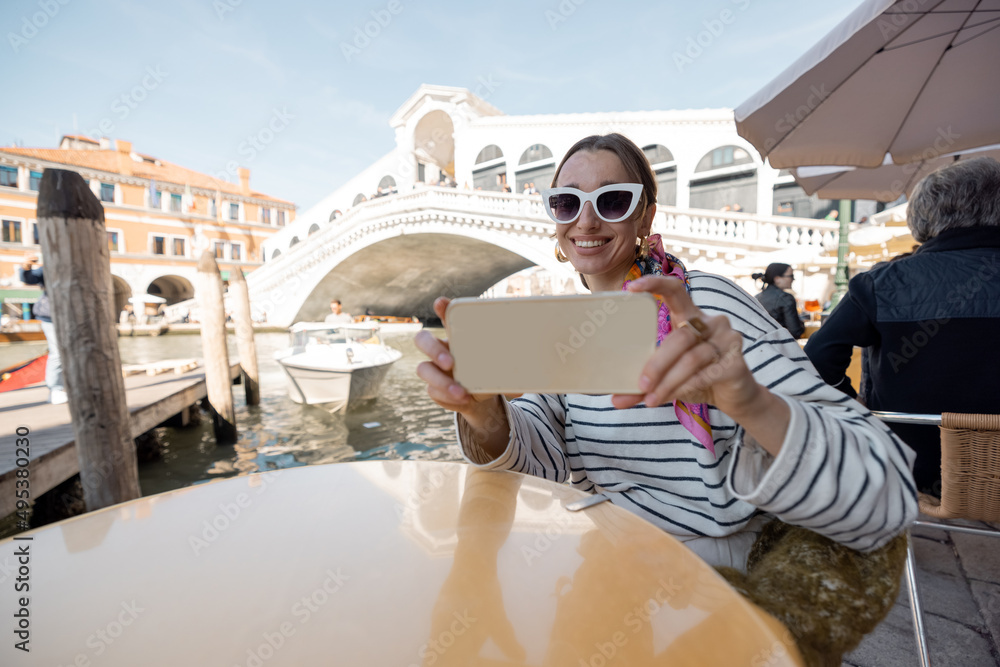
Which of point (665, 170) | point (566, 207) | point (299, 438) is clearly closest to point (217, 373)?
point (299, 438)

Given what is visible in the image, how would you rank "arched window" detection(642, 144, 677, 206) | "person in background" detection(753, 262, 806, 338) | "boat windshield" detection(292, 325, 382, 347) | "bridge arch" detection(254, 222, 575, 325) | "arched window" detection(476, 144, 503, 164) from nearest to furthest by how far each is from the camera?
1. "person in background" detection(753, 262, 806, 338)
2. "boat windshield" detection(292, 325, 382, 347)
3. "bridge arch" detection(254, 222, 575, 325)
4. "arched window" detection(642, 144, 677, 206)
5. "arched window" detection(476, 144, 503, 164)

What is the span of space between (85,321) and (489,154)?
2068 centimetres

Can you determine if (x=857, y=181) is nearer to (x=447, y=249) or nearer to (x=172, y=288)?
(x=447, y=249)

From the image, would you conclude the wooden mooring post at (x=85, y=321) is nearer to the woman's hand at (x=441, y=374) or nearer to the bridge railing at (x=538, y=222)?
the woman's hand at (x=441, y=374)

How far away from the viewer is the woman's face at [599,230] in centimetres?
110

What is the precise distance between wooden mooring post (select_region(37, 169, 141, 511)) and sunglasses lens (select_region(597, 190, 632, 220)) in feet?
8.90

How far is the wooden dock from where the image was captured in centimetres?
275

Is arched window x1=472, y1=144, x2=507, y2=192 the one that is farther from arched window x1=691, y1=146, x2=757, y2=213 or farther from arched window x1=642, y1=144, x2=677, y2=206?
arched window x1=691, y1=146, x2=757, y2=213

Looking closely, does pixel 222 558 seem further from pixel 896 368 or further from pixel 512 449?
pixel 896 368

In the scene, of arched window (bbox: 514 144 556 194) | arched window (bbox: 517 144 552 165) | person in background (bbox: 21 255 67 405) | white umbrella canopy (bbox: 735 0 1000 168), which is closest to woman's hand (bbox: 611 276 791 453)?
white umbrella canopy (bbox: 735 0 1000 168)

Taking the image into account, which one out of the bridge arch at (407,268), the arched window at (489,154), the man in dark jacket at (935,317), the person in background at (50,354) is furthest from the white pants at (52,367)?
the arched window at (489,154)

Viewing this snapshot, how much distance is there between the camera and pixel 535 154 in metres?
19.8

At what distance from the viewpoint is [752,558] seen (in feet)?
2.75

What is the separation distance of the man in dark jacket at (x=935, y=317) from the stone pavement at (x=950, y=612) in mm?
442
